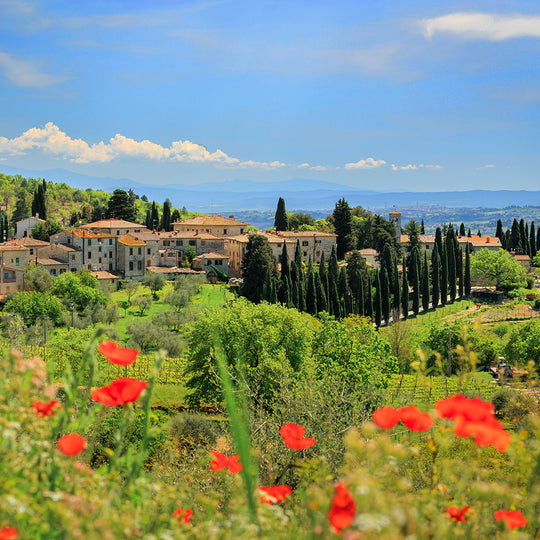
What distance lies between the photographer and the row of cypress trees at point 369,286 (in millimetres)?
44000

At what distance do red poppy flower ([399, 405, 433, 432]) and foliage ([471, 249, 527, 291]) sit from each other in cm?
5865

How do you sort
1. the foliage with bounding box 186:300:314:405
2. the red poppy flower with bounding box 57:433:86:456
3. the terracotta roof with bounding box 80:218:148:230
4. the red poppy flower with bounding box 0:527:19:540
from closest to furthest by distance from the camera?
1. the red poppy flower with bounding box 0:527:19:540
2. the red poppy flower with bounding box 57:433:86:456
3. the foliage with bounding box 186:300:314:405
4. the terracotta roof with bounding box 80:218:148:230

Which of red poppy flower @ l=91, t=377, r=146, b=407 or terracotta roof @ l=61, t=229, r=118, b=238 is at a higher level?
terracotta roof @ l=61, t=229, r=118, b=238

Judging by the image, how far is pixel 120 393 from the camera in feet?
9.12

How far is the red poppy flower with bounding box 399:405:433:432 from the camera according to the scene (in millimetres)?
2514

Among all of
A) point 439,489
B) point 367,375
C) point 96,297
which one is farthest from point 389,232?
point 439,489

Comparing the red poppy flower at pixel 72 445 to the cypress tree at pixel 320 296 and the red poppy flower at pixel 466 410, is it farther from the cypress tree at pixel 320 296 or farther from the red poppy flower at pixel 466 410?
the cypress tree at pixel 320 296

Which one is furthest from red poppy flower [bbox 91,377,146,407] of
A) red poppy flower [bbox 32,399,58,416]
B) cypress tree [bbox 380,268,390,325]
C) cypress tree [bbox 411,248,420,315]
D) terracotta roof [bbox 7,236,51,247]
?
terracotta roof [bbox 7,236,51,247]

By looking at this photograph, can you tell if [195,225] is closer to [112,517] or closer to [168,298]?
[168,298]

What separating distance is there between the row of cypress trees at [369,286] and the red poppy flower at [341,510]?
126 ft

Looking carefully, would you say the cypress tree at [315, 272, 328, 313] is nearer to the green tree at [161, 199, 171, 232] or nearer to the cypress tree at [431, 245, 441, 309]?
the cypress tree at [431, 245, 441, 309]

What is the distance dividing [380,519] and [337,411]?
8.39m

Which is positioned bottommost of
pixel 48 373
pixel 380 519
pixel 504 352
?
pixel 504 352

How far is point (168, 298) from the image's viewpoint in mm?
45062
